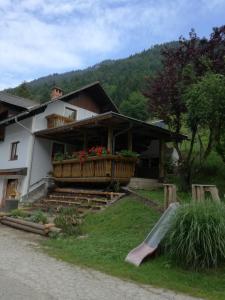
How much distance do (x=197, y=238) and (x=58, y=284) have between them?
112 inches

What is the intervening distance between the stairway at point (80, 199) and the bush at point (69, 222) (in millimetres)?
1722

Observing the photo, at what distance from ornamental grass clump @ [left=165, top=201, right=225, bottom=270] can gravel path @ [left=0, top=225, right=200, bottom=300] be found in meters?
1.37

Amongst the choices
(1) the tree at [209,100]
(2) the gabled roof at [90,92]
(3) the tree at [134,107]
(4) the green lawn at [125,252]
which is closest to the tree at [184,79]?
(1) the tree at [209,100]

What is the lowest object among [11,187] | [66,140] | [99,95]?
[11,187]

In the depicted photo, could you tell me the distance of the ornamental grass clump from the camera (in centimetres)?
734

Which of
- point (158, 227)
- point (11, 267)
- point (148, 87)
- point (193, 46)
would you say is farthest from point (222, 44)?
point (11, 267)

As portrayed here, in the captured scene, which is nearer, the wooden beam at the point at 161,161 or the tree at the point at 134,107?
the wooden beam at the point at 161,161

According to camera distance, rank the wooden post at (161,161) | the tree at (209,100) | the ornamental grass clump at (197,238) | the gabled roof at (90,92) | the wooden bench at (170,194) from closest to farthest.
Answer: the ornamental grass clump at (197,238)
the wooden bench at (170,194)
the tree at (209,100)
the wooden post at (161,161)
the gabled roof at (90,92)

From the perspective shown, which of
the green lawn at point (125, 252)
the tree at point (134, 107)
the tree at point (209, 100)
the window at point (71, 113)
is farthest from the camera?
the tree at point (134, 107)

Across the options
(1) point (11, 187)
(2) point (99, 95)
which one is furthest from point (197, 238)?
(2) point (99, 95)

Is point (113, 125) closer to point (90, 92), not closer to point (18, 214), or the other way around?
point (18, 214)

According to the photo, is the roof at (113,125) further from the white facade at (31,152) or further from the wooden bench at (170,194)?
the wooden bench at (170,194)

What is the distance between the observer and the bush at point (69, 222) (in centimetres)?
1139

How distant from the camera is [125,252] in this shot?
875cm
